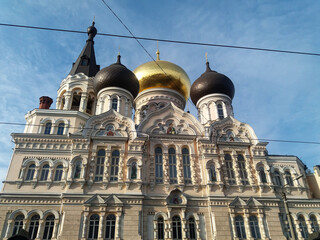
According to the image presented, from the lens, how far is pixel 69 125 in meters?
20.0

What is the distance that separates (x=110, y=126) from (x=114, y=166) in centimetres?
304

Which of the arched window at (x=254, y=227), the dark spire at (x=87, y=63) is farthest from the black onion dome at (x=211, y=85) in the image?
Result: the arched window at (x=254, y=227)

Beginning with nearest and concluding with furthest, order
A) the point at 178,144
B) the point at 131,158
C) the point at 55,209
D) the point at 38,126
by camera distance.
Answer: the point at 55,209 → the point at 131,158 → the point at 178,144 → the point at 38,126

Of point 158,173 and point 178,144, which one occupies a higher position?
point 178,144

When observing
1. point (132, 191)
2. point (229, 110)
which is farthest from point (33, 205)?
point (229, 110)

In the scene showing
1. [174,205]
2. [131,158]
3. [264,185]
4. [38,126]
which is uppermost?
[38,126]

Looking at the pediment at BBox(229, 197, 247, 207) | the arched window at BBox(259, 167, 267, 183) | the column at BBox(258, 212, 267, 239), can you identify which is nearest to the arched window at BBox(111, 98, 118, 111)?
the pediment at BBox(229, 197, 247, 207)

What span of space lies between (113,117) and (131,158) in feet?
11.5

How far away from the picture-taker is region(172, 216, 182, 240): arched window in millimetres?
15325

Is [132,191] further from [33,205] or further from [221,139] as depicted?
[221,139]

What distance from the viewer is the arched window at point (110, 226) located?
14789 millimetres

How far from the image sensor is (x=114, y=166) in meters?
17.0

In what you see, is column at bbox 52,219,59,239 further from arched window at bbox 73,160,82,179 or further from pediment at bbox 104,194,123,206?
pediment at bbox 104,194,123,206

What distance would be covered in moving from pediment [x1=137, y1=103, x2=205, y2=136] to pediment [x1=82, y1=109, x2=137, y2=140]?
821mm
